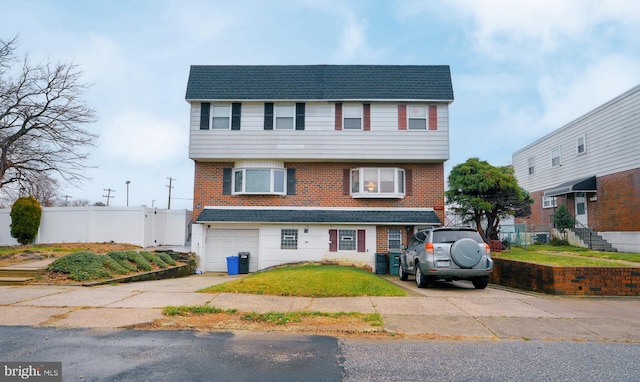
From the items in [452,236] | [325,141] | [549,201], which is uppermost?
[325,141]

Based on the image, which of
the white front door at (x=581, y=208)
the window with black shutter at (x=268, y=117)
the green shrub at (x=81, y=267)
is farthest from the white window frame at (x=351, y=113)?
the white front door at (x=581, y=208)

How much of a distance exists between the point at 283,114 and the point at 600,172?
688 inches

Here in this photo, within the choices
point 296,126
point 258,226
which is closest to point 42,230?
point 258,226

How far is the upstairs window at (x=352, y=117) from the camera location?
19.3m

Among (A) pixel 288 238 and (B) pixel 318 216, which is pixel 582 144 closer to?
(B) pixel 318 216

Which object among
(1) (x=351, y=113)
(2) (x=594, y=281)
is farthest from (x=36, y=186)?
(2) (x=594, y=281)

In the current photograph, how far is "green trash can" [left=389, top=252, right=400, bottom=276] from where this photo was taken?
57.9 feet

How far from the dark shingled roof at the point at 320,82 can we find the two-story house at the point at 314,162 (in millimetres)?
63

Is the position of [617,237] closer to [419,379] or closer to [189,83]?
[419,379]

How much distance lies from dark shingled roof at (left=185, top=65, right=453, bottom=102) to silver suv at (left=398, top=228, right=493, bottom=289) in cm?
915

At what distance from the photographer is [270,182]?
63.1 feet

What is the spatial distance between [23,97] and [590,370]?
88.2 ft

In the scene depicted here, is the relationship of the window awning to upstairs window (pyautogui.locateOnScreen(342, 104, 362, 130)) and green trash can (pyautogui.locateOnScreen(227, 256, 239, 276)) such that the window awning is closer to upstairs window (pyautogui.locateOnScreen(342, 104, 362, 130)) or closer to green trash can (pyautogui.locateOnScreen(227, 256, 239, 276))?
upstairs window (pyautogui.locateOnScreen(342, 104, 362, 130))

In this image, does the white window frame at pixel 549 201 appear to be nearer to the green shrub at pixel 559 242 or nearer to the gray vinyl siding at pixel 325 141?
the green shrub at pixel 559 242
